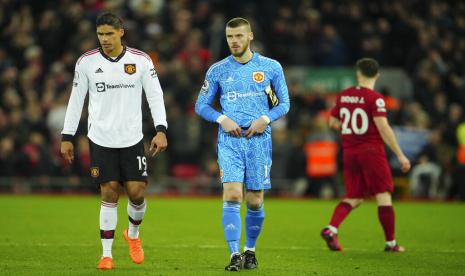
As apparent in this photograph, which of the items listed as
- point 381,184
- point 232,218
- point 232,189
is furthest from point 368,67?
point 232,218

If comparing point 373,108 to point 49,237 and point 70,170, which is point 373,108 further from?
point 70,170

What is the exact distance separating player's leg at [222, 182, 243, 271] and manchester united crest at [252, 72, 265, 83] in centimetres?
100

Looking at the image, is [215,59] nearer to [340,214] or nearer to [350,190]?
[350,190]

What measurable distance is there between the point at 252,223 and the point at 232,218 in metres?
0.42

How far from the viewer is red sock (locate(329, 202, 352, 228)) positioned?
1120cm

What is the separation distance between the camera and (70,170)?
21.5 m

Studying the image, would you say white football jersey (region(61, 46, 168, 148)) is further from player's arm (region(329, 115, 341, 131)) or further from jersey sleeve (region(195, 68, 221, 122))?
player's arm (region(329, 115, 341, 131))

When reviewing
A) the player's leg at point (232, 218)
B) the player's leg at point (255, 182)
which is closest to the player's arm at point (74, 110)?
the player's leg at point (232, 218)

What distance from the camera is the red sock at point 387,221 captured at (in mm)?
10953

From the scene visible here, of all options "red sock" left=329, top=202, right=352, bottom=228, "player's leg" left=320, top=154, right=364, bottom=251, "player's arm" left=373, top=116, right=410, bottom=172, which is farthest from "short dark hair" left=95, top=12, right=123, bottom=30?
"red sock" left=329, top=202, right=352, bottom=228

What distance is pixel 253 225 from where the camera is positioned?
360 inches

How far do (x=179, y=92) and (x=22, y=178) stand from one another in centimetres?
403

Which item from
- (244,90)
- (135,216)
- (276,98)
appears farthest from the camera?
(135,216)

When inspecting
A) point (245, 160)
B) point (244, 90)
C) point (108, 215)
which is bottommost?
point (108, 215)
